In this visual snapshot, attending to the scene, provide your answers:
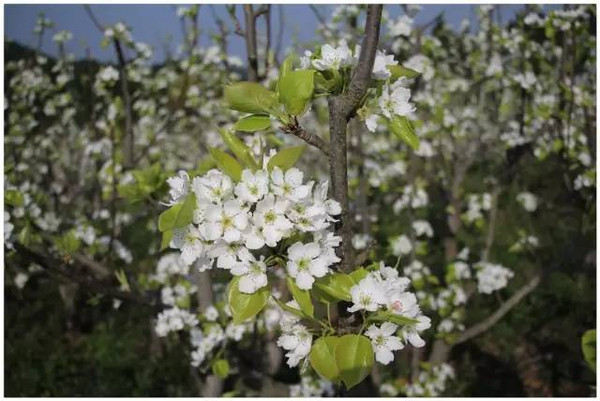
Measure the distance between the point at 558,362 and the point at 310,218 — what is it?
3.57 meters

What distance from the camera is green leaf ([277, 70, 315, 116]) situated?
935 millimetres

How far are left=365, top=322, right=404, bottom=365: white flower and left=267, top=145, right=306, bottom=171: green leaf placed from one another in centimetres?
32

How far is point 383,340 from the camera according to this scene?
104cm

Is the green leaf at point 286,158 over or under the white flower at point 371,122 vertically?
under

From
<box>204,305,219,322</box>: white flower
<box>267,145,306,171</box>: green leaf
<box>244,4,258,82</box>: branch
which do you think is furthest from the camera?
<box>204,305,219,322</box>: white flower

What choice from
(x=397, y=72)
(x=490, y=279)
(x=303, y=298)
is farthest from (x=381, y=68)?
(x=490, y=279)

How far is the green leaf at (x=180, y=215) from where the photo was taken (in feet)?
2.92

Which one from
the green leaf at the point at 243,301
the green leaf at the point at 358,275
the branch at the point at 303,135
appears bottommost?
the green leaf at the point at 243,301

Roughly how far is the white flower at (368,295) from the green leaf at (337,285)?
0.01m

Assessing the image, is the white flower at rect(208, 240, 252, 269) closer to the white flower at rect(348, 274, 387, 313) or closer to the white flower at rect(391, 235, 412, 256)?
the white flower at rect(348, 274, 387, 313)

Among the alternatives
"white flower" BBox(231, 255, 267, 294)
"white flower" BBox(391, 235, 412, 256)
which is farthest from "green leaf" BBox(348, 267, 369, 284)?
"white flower" BBox(391, 235, 412, 256)

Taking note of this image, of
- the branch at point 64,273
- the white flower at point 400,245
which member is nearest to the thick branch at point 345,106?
the branch at point 64,273

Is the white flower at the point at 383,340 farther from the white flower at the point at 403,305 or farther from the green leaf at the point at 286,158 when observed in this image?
the green leaf at the point at 286,158

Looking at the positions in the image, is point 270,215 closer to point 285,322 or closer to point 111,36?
point 285,322
